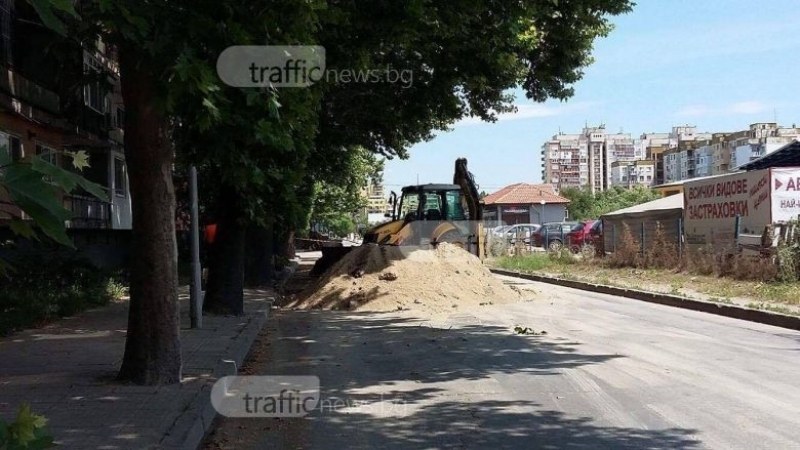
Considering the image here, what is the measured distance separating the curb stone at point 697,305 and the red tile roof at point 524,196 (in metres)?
59.1

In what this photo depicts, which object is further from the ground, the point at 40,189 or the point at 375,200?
the point at 375,200

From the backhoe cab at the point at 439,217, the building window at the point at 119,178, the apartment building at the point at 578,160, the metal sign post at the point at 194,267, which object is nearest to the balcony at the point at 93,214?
the building window at the point at 119,178

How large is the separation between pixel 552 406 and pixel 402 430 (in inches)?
61.8

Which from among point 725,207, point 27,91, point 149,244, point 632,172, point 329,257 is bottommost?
point 329,257

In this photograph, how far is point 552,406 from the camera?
7230mm

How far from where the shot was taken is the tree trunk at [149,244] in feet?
24.8

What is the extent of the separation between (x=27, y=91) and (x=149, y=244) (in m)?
12.0

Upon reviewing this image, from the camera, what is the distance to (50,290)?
590 inches

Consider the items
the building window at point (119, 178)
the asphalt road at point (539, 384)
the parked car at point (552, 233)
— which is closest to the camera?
the asphalt road at point (539, 384)

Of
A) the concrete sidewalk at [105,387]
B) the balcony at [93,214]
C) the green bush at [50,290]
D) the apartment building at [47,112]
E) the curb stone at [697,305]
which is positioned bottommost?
the curb stone at [697,305]

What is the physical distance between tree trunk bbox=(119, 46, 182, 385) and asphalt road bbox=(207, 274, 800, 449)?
1.24 metres

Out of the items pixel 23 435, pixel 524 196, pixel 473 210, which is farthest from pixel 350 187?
pixel 524 196

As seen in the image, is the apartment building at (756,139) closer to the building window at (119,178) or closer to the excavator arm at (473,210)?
the excavator arm at (473,210)

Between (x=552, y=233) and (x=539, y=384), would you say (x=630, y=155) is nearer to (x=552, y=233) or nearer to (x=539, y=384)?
(x=552, y=233)
